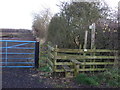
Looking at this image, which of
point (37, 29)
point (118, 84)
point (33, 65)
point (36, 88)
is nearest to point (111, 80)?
point (118, 84)

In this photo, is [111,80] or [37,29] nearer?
[111,80]

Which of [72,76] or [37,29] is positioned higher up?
[37,29]

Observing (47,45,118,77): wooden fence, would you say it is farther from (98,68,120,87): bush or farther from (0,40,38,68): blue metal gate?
(0,40,38,68): blue metal gate

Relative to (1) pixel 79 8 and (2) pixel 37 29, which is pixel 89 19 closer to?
(1) pixel 79 8

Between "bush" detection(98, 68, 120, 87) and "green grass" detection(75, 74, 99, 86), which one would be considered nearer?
"green grass" detection(75, 74, 99, 86)

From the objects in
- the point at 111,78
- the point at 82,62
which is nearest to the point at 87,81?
the point at 111,78

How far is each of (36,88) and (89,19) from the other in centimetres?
572

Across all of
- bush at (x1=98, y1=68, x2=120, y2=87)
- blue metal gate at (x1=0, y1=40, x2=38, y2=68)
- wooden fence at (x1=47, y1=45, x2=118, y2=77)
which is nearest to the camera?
bush at (x1=98, y1=68, x2=120, y2=87)

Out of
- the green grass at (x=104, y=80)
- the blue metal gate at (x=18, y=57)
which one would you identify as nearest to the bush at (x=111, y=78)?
the green grass at (x=104, y=80)

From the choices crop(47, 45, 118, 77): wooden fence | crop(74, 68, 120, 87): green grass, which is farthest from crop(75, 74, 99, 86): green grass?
crop(47, 45, 118, 77): wooden fence

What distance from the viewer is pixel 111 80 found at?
5.32 meters

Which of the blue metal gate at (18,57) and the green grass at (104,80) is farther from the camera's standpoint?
the blue metal gate at (18,57)

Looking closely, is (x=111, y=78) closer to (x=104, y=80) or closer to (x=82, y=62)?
(x=104, y=80)

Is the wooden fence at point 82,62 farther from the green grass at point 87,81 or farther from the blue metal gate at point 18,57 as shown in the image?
the blue metal gate at point 18,57
